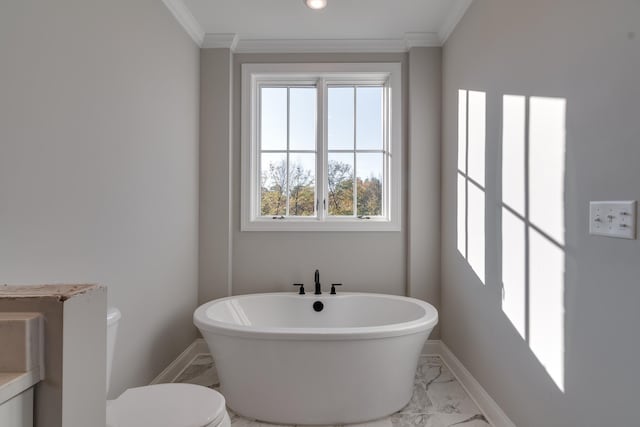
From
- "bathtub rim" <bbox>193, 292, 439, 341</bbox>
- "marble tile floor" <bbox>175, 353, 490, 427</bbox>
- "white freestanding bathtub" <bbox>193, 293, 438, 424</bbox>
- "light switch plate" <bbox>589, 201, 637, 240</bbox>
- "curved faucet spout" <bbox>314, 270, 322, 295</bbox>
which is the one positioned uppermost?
"light switch plate" <bbox>589, 201, 637, 240</bbox>

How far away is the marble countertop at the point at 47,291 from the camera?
62cm

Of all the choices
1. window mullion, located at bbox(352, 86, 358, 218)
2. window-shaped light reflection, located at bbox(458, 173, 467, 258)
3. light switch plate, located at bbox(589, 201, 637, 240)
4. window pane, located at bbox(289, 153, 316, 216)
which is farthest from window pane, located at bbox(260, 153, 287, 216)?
light switch plate, located at bbox(589, 201, 637, 240)

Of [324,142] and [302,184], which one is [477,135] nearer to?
[324,142]

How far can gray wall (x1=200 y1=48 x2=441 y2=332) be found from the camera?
9.43ft

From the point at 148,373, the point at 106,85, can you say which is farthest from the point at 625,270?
the point at 148,373

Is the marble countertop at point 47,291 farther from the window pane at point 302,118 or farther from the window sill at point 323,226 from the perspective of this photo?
the window pane at point 302,118

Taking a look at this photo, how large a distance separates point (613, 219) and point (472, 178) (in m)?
1.16

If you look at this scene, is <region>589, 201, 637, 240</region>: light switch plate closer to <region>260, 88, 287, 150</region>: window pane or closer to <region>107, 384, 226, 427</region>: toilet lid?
<region>107, 384, 226, 427</region>: toilet lid

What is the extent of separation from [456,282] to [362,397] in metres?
1.05

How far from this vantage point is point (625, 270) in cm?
110

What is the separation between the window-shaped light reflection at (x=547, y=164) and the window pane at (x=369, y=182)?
1550 mm

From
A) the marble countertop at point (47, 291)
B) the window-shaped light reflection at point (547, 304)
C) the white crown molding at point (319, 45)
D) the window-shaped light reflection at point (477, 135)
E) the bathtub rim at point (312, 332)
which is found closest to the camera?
the marble countertop at point (47, 291)

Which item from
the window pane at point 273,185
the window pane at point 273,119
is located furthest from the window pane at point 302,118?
the window pane at point 273,185

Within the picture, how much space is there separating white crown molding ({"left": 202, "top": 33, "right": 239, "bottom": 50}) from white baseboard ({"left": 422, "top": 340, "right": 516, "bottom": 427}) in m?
2.79
